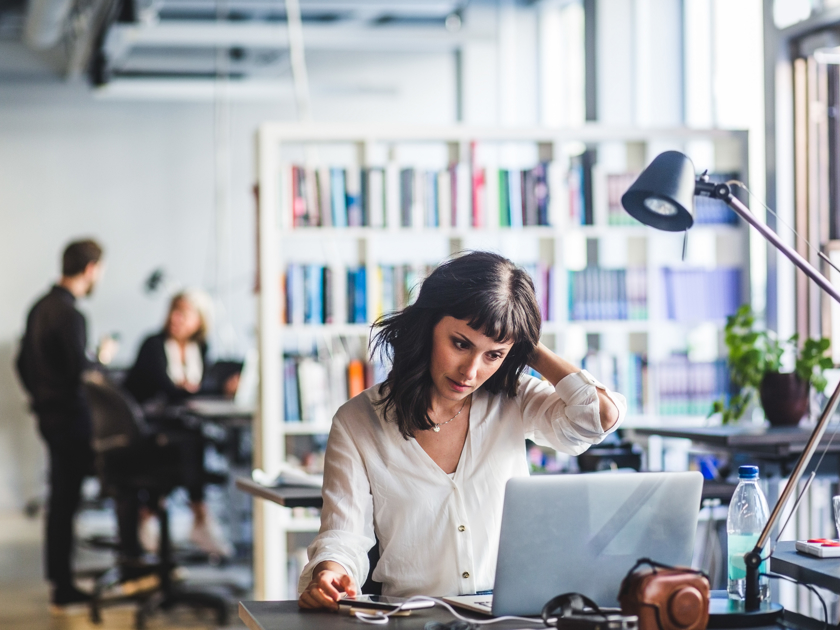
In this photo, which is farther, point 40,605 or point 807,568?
point 40,605

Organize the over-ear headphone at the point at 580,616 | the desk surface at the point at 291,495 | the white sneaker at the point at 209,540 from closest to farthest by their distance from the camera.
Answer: the over-ear headphone at the point at 580,616 → the desk surface at the point at 291,495 → the white sneaker at the point at 209,540

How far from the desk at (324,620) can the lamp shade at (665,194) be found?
25.9 inches

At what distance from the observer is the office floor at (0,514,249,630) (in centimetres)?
439

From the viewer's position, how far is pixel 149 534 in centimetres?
648

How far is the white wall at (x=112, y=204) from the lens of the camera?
8047 mm

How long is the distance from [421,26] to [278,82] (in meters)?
1.24

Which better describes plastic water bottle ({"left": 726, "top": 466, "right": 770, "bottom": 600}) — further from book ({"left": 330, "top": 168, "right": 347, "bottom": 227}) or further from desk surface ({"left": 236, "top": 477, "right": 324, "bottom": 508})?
book ({"left": 330, "top": 168, "right": 347, "bottom": 227})

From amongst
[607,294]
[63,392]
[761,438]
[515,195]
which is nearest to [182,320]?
[63,392]

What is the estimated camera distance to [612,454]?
105 inches

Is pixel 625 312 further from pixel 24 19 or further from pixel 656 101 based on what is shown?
pixel 24 19

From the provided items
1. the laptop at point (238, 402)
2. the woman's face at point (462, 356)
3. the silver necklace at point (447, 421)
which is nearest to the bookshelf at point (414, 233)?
the laptop at point (238, 402)

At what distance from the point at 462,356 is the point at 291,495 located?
0.73m

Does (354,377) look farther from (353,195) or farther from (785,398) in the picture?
(785,398)

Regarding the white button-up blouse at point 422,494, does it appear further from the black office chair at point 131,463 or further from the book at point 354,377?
the black office chair at point 131,463
